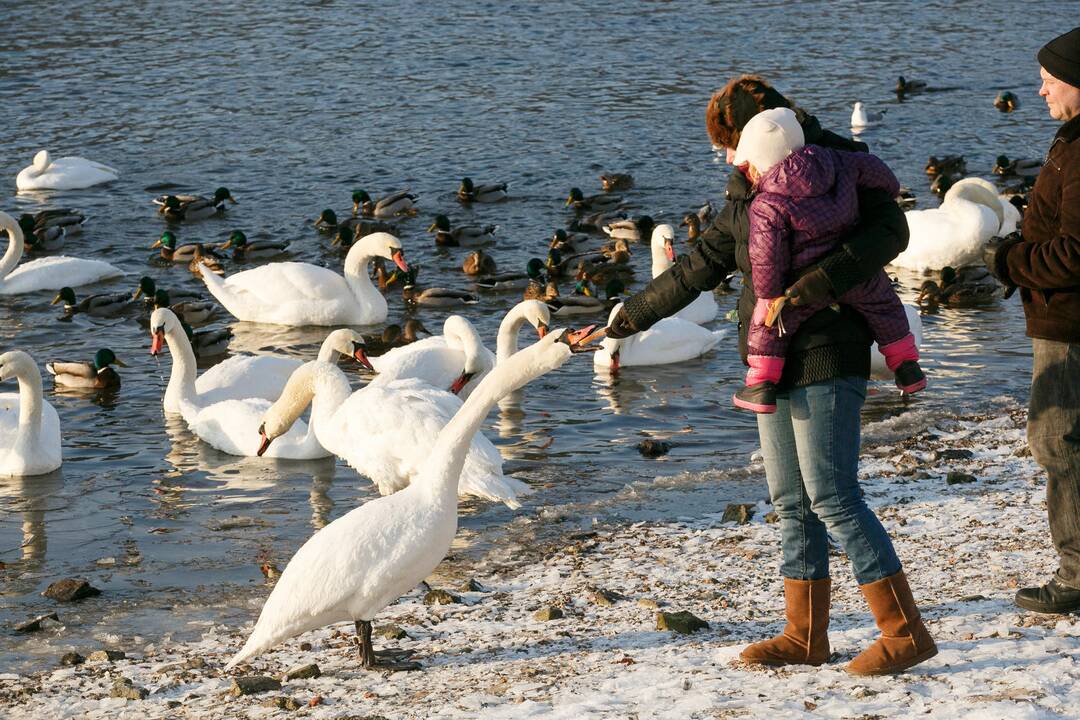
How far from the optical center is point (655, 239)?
1634 centimetres

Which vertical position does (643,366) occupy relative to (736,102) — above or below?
below

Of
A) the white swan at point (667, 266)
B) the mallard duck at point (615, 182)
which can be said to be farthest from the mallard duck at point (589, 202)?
the white swan at point (667, 266)

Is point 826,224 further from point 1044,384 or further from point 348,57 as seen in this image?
point 348,57

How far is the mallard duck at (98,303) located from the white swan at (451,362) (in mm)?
3894

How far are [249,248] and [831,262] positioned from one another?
44.9ft

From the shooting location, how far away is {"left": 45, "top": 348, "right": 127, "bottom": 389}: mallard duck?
13133mm

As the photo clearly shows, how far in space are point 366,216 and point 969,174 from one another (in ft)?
27.5

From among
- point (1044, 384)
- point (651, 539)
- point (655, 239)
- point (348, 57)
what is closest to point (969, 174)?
point (655, 239)

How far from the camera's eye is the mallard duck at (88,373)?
1313cm

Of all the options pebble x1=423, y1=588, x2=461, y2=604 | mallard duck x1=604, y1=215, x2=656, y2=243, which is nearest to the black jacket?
pebble x1=423, y1=588, x2=461, y2=604

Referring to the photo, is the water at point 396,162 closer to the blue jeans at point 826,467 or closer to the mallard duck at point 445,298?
the mallard duck at point 445,298

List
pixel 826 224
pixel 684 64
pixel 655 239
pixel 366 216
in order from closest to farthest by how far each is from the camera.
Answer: pixel 826 224, pixel 655 239, pixel 366 216, pixel 684 64

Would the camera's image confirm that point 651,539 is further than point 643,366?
No

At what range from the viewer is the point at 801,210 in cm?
526
